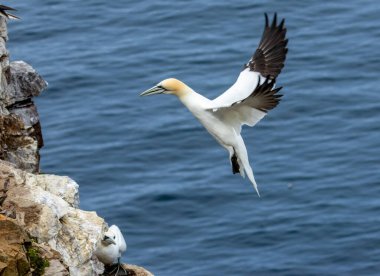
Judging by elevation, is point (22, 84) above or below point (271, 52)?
below

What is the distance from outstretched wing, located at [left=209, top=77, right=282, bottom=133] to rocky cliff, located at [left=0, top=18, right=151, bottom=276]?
6.90 ft

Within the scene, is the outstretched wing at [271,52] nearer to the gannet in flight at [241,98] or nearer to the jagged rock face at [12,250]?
the gannet in flight at [241,98]

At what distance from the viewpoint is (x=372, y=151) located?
29.3m

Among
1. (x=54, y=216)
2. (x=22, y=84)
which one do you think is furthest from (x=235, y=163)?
(x=54, y=216)

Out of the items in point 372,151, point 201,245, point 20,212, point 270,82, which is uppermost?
point 270,82

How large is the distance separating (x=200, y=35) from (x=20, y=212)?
24166 mm

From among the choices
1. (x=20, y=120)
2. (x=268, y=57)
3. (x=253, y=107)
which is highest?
(x=268, y=57)

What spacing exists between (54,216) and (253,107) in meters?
3.39

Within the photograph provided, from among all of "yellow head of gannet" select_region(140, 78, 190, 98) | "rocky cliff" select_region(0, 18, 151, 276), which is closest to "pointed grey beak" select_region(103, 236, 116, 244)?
"rocky cliff" select_region(0, 18, 151, 276)

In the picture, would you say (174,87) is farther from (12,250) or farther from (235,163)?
(12,250)

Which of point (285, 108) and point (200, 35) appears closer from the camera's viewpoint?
point (285, 108)

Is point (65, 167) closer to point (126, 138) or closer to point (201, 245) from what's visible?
point (126, 138)

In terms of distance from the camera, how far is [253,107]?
14.2 meters

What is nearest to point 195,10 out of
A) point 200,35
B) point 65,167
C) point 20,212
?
point 200,35
